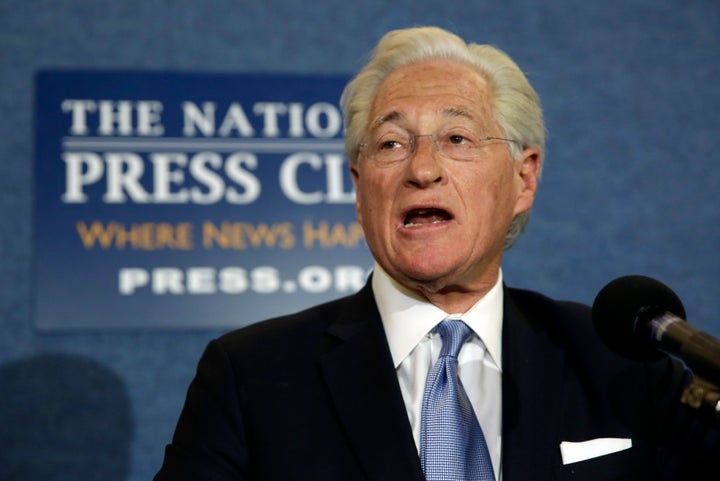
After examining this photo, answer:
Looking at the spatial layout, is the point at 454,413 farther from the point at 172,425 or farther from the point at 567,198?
the point at 567,198

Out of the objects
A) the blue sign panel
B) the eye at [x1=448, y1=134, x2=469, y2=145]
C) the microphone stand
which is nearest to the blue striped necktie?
the eye at [x1=448, y1=134, x2=469, y2=145]

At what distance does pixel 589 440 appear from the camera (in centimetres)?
137

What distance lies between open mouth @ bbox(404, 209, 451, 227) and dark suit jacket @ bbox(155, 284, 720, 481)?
0.18 meters

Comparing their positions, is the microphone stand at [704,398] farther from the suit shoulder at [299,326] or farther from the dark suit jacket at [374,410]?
the suit shoulder at [299,326]

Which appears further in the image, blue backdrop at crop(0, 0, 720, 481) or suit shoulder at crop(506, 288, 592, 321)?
blue backdrop at crop(0, 0, 720, 481)

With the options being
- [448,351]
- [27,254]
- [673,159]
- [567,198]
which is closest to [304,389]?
[448,351]

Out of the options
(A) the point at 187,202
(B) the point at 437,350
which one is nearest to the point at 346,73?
(A) the point at 187,202

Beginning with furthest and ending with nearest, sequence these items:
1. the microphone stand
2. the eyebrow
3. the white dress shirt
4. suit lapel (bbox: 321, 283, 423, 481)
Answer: the eyebrow < the white dress shirt < suit lapel (bbox: 321, 283, 423, 481) < the microphone stand

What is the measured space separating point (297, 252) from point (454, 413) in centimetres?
114

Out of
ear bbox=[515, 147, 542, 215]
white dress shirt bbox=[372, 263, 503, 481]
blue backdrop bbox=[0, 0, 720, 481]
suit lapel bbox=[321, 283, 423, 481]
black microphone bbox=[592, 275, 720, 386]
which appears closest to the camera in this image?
black microphone bbox=[592, 275, 720, 386]

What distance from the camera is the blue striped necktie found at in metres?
1.31

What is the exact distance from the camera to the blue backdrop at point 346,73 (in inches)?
90.7

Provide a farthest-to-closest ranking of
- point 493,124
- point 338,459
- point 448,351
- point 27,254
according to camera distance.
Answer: point 27,254 < point 493,124 < point 448,351 < point 338,459

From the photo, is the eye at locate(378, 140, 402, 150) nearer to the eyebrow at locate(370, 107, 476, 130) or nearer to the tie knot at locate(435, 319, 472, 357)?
the eyebrow at locate(370, 107, 476, 130)
